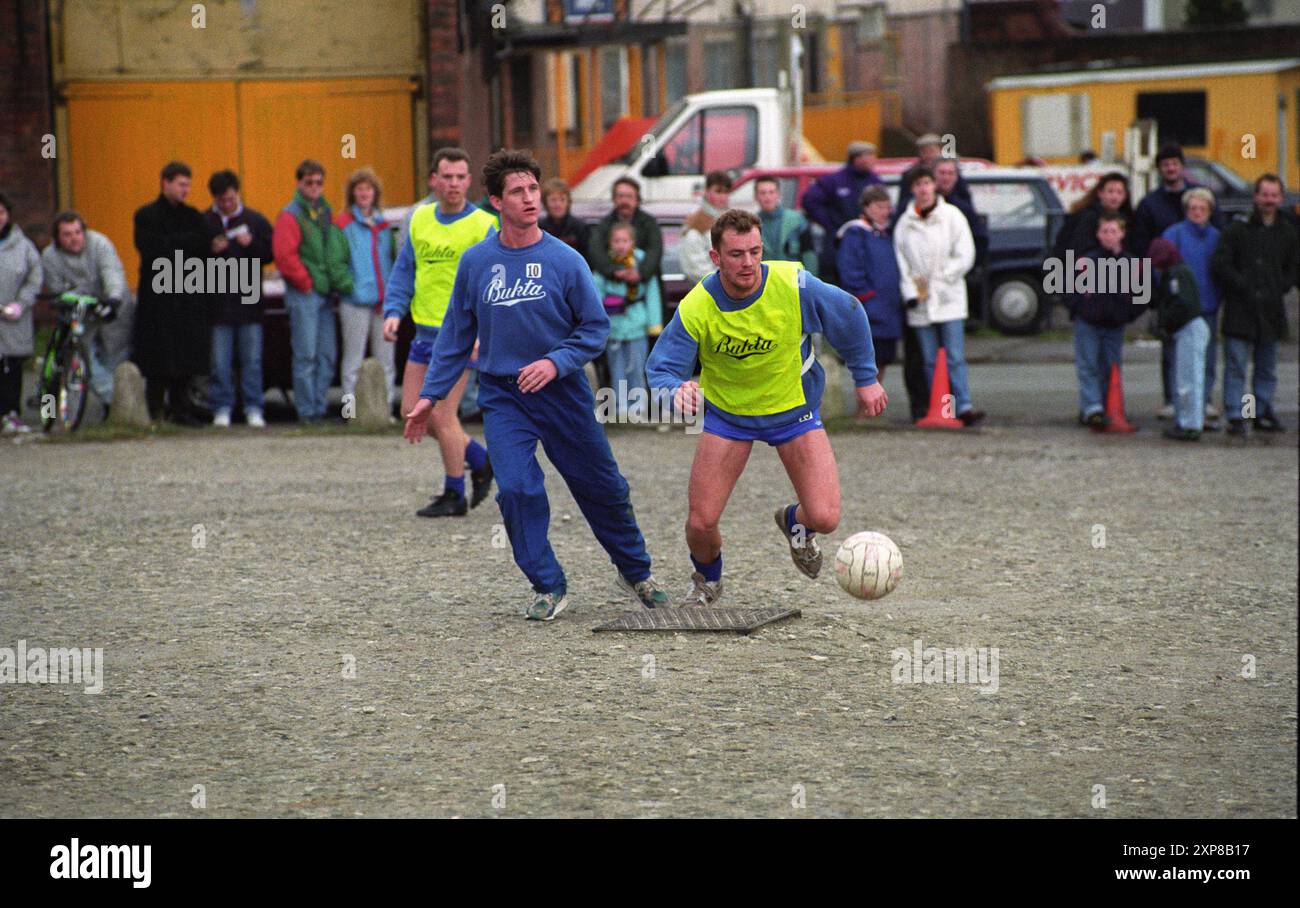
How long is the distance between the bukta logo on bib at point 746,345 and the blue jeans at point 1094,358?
7583mm

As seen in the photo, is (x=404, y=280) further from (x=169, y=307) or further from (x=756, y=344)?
(x=169, y=307)

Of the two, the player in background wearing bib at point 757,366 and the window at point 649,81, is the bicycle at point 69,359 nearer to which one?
the player in background wearing bib at point 757,366

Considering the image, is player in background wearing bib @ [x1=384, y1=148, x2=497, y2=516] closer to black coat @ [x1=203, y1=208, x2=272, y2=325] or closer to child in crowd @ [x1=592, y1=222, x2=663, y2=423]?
child in crowd @ [x1=592, y1=222, x2=663, y2=423]

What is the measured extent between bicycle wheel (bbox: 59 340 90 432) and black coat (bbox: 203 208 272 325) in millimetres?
1059

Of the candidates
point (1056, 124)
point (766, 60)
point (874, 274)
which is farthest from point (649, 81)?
point (874, 274)

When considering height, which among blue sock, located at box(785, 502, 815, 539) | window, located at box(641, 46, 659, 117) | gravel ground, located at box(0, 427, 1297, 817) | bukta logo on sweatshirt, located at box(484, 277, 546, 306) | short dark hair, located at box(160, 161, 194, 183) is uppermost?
window, located at box(641, 46, 659, 117)

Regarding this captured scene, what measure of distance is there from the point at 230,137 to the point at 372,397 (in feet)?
30.7

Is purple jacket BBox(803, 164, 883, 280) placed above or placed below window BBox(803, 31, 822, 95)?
below

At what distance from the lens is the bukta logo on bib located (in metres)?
8.21

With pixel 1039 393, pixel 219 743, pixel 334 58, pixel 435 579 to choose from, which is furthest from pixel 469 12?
pixel 219 743

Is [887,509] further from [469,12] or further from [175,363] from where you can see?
[469,12]

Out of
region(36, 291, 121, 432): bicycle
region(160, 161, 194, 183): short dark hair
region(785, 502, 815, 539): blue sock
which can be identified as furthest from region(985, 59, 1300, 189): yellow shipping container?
region(785, 502, 815, 539): blue sock

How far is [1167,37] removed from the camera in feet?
146

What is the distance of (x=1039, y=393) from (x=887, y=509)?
6.96 meters
